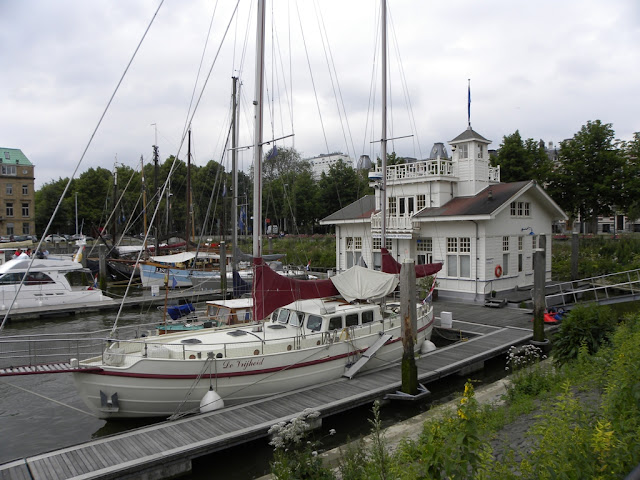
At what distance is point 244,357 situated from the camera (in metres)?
12.7

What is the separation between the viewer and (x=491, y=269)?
26.7m

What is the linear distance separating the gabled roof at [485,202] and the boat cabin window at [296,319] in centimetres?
1448

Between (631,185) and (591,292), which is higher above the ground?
(631,185)

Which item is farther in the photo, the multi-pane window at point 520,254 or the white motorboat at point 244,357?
the multi-pane window at point 520,254

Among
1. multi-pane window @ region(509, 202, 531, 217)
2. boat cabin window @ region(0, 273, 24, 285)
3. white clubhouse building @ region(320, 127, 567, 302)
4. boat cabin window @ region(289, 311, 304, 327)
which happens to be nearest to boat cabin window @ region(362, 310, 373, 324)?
boat cabin window @ region(289, 311, 304, 327)

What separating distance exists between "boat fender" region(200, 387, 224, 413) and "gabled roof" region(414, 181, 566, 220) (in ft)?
60.5

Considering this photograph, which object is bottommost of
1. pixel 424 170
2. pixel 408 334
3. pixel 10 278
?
pixel 408 334

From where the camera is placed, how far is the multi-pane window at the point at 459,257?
27.2 metres

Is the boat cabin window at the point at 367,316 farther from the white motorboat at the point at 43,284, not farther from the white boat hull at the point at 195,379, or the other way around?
the white motorboat at the point at 43,284

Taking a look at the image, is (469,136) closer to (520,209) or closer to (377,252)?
(520,209)

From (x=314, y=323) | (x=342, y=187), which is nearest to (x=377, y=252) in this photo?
(x=314, y=323)

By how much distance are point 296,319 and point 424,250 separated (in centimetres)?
1651

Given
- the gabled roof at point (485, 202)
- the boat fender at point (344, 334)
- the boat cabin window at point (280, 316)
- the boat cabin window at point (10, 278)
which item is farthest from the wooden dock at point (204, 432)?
the boat cabin window at point (10, 278)

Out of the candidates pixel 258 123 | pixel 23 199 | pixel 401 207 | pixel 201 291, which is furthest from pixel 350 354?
pixel 23 199
